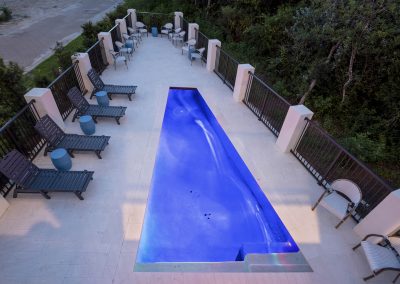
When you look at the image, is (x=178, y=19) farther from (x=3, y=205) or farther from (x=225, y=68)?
(x=3, y=205)

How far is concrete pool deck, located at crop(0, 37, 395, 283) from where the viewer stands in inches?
166

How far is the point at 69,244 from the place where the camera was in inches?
176

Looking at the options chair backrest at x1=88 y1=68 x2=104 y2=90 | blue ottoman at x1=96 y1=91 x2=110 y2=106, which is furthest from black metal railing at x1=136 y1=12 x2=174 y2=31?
blue ottoman at x1=96 y1=91 x2=110 y2=106

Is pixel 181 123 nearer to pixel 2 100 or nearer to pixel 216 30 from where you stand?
pixel 2 100

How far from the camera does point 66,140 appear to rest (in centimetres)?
630

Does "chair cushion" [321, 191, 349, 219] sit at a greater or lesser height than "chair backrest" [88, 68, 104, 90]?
lesser

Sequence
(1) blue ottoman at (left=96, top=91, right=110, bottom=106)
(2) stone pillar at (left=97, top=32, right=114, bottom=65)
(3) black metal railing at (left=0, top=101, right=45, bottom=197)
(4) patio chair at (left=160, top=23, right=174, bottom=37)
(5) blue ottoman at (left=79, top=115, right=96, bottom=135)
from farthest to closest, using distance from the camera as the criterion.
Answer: (4) patio chair at (left=160, top=23, right=174, bottom=37)
(2) stone pillar at (left=97, top=32, right=114, bottom=65)
(1) blue ottoman at (left=96, top=91, right=110, bottom=106)
(5) blue ottoman at (left=79, top=115, right=96, bottom=135)
(3) black metal railing at (left=0, top=101, right=45, bottom=197)

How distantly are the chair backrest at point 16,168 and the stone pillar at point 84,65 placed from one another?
4.39m

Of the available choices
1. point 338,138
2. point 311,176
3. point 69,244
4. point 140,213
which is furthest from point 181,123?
point 338,138

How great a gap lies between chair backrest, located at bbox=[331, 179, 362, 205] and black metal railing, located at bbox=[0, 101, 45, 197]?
7.22 metres

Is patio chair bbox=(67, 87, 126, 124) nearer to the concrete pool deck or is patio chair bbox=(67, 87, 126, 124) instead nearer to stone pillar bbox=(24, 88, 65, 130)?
the concrete pool deck

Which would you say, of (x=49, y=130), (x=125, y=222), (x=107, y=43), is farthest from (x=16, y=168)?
(x=107, y=43)

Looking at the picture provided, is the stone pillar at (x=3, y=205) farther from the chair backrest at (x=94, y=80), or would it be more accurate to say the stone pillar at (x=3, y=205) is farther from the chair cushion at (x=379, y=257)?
the chair cushion at (x=379, y=257)

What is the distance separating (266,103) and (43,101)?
6399 mm
